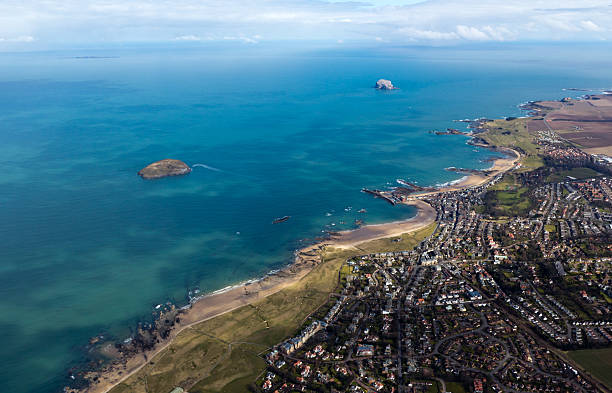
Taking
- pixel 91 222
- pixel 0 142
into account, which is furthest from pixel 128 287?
pixel 0 142

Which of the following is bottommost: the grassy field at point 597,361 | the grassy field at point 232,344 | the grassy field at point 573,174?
the grassy field at point 232,344

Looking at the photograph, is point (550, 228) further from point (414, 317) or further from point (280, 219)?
point (280, 219)

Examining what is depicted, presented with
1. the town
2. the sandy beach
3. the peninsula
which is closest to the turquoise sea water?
the sandy beach

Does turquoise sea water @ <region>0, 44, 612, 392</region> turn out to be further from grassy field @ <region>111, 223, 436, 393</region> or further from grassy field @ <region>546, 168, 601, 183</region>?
grassy field @ <region>546, 168, 601, 183</region>

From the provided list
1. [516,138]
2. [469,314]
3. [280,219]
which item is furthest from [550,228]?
[516,138]

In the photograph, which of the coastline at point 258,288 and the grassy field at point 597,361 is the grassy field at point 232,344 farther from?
the grassy field at point 597,361

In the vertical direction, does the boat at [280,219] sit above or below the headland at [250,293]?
above

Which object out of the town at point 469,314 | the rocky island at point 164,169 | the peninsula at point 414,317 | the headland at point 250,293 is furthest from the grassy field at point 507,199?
the rocky island at point 164,169

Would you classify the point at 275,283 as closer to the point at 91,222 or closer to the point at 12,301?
the point at 12,301
